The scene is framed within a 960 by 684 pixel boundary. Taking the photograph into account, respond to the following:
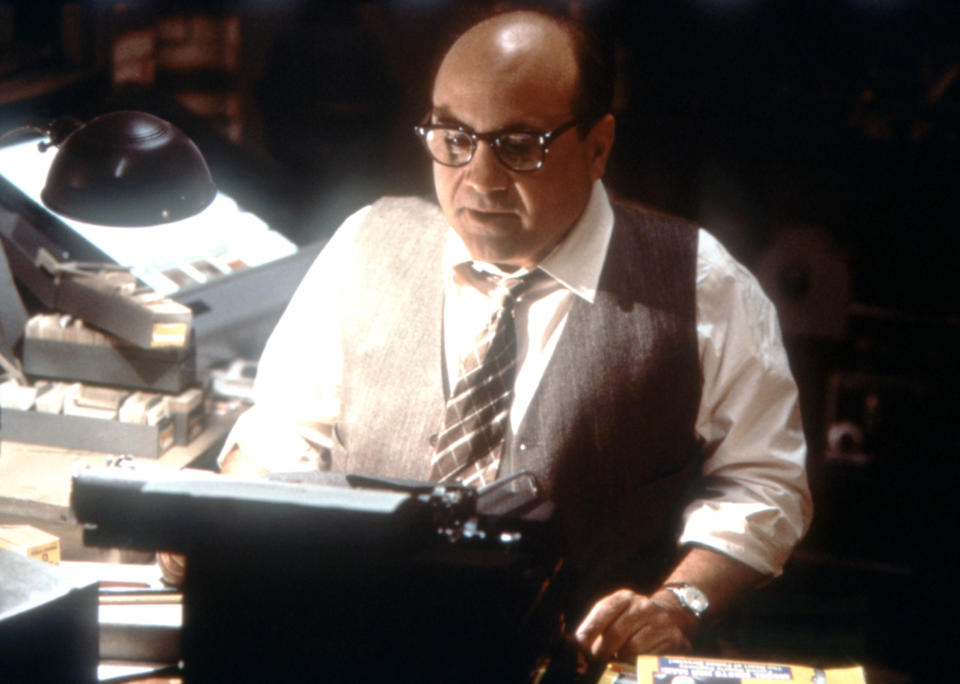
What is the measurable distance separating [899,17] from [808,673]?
1.96 meters

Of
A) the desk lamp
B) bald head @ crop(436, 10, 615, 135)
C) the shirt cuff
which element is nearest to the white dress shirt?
the shirt cuff

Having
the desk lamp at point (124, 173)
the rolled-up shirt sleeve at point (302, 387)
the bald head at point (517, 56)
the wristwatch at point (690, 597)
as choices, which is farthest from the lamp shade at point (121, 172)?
the wristwatch at point (690, 597)

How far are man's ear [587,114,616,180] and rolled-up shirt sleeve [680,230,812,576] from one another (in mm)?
239

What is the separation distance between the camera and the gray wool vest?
1729mm

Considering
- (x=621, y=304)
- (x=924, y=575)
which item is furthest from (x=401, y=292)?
(x=924, y=575)

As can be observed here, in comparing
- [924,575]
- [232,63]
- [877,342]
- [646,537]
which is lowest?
[924,575]

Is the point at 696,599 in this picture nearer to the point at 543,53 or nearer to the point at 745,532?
the point at 745,532

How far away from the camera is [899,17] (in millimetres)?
2631

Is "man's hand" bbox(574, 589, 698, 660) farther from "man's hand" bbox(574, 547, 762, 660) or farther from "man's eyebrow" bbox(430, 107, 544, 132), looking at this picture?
"man's eyebrow" bbox(430, 107, 544, 132)

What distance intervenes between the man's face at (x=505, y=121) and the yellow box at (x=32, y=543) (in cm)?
78

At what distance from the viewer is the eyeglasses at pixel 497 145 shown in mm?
1628

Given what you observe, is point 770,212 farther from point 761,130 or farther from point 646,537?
point 646,537

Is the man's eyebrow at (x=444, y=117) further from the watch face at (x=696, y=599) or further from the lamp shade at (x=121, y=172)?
the watch face at (x=696, y=599)

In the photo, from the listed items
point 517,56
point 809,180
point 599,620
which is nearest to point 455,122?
point 517,56
